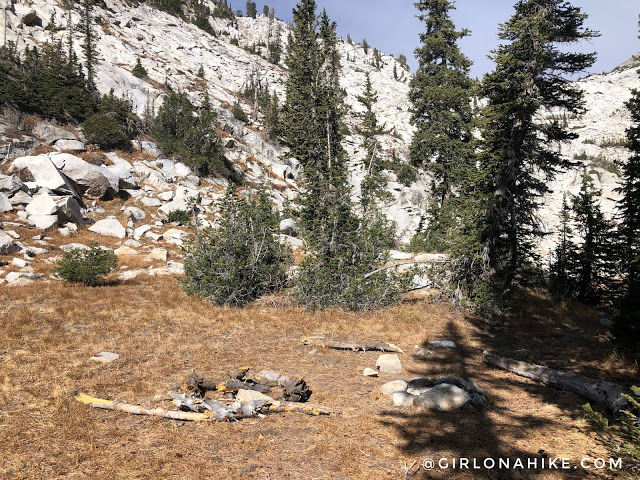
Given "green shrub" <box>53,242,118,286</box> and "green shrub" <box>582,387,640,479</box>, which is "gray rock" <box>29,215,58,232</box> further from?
"green shrub" <box>582,387,640,479</box>

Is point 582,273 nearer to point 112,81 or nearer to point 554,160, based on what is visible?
point 554,160

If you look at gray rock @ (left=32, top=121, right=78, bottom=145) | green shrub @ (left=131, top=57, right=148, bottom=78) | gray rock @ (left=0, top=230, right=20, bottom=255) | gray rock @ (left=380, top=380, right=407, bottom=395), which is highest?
green shrub @ (left=131, top=57, right=148, bottom=78)

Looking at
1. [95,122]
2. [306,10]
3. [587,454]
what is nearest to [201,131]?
[95,122]

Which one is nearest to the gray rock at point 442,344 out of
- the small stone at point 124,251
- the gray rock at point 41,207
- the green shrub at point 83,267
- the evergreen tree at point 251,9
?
the green shrub at point 83,267

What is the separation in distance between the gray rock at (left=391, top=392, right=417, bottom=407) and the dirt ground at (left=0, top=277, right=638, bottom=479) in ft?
0.62

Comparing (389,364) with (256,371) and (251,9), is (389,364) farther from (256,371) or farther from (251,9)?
(251,9)

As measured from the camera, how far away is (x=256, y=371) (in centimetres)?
769

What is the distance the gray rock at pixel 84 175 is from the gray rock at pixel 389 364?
25439mm

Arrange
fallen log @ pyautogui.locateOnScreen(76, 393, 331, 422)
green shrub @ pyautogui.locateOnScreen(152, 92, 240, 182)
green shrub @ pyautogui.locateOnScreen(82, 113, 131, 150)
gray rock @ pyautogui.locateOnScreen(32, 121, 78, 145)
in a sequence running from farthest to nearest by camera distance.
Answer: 1. green shrub @ pyautogui.locateOnScreen(152, 92, 240, 182)
2. green shrub @ pyautogui.locateOnScreen(82, 113, 131, 150)
3. gray rock @ pyautogui.locateOnScreen(32, 121, 78, 145)
4. fallen log @ pyautogui.locateOnScreen(76, 393, 331, 422)

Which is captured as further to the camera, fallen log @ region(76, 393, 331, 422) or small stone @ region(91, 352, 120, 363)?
small stone @ region(91, 352, 120, 363)

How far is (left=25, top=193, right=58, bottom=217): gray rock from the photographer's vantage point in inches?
797

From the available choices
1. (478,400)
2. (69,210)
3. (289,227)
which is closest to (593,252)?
(478,400)

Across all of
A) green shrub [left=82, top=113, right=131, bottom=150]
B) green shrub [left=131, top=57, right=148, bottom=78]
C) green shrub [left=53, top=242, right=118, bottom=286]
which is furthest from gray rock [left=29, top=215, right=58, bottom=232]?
green shrub [left=131, top=57, right=148, bottom=78]

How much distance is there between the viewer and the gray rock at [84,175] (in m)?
25.0
